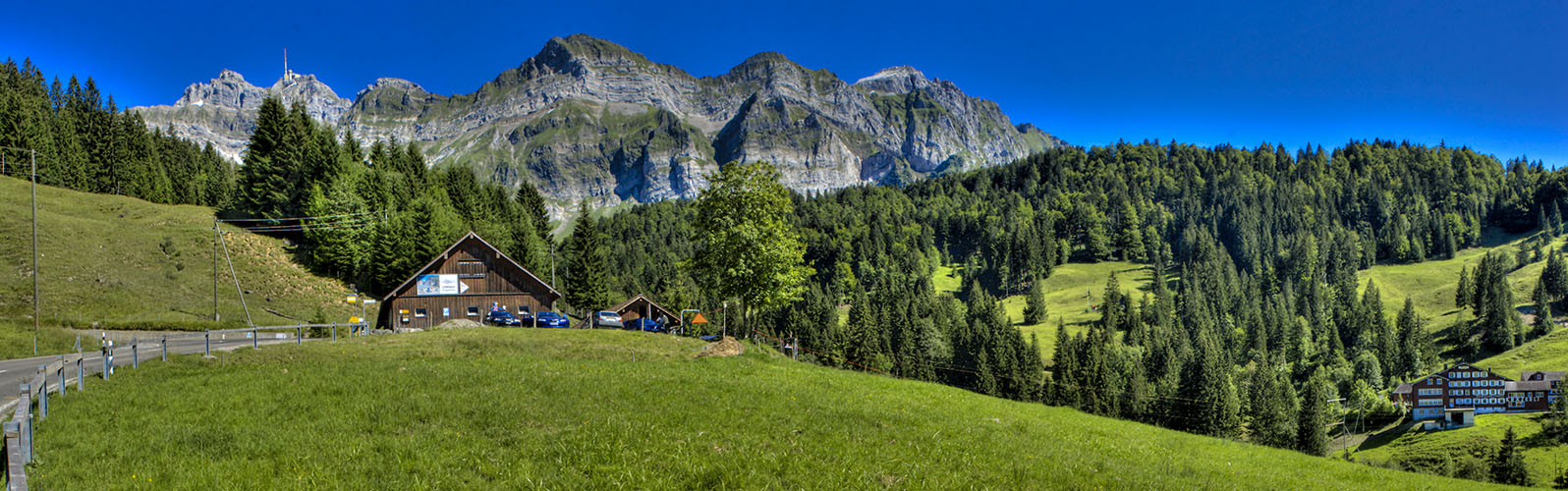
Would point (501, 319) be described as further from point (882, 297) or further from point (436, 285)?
point (882, 297)

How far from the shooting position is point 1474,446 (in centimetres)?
10175

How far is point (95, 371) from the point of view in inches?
797

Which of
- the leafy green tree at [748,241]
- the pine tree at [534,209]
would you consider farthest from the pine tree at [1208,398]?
the pine tree at [534,209]

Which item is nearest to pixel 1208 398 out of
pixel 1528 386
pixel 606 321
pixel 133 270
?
pixel 1528 386

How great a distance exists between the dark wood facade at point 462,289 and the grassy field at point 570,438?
107 ft

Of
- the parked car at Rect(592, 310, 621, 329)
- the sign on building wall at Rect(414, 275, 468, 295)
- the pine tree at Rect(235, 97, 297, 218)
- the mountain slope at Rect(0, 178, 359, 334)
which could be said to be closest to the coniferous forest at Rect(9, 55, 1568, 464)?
the pine tree at Rect(235, 97, 297, 218)

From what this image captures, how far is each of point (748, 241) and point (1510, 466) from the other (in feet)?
333

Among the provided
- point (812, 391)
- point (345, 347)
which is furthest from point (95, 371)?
point (812, 391)

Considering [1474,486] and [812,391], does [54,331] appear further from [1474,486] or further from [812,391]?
[1474,486]

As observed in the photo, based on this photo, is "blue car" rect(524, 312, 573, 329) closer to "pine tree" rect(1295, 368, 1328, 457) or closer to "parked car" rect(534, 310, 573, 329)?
"parked car" rect(534, 310, 573, 329)

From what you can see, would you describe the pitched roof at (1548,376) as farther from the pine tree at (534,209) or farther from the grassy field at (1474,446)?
the pine tree at (534,209)

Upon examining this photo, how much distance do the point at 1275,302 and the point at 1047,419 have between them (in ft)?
651

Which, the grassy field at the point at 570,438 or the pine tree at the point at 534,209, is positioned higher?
the pine tree at the point at 534,209

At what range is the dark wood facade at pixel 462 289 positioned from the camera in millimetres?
53531
